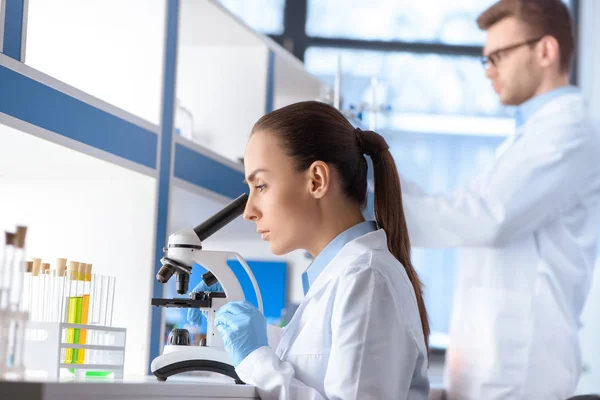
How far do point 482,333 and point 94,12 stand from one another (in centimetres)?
117

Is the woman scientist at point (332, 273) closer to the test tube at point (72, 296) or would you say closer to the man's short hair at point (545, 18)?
the test tube at point (72, 296)

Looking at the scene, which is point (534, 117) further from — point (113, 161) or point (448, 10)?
point (448, 10)

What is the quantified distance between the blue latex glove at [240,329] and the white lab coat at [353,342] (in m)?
0.02

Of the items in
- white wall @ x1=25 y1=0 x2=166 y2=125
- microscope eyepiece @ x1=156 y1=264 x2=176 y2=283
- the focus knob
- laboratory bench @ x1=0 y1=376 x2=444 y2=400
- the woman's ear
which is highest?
white wall @ x1=25 y1=0 x2=166 y2=125

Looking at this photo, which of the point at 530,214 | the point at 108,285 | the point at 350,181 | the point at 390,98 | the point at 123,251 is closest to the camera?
the point at 350,181

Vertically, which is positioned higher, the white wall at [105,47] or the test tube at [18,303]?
the white wall at [105,47]

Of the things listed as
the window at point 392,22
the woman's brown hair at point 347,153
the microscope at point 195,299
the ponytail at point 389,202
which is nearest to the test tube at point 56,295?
the microscope at point 195,299

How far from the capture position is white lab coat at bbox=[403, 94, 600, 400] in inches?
76.8

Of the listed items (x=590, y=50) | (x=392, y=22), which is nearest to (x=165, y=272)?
(x=392, y=22)

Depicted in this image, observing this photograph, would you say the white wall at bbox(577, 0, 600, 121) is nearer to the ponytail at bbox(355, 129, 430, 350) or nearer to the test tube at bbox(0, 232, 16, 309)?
the ponytail at bbox(355, 129, 430, 350)

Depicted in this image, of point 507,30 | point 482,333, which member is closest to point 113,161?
point 482,333

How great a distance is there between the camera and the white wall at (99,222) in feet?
5.57

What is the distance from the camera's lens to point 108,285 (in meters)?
1.54

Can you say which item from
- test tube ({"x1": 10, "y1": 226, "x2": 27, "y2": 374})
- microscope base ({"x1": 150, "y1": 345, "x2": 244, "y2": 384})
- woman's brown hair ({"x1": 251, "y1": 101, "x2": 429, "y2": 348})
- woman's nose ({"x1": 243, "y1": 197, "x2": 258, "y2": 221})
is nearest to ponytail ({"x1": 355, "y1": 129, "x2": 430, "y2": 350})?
woman's brown hair ({"x1": 251, "y1": 101, "x2": 429, "y2": 348})
